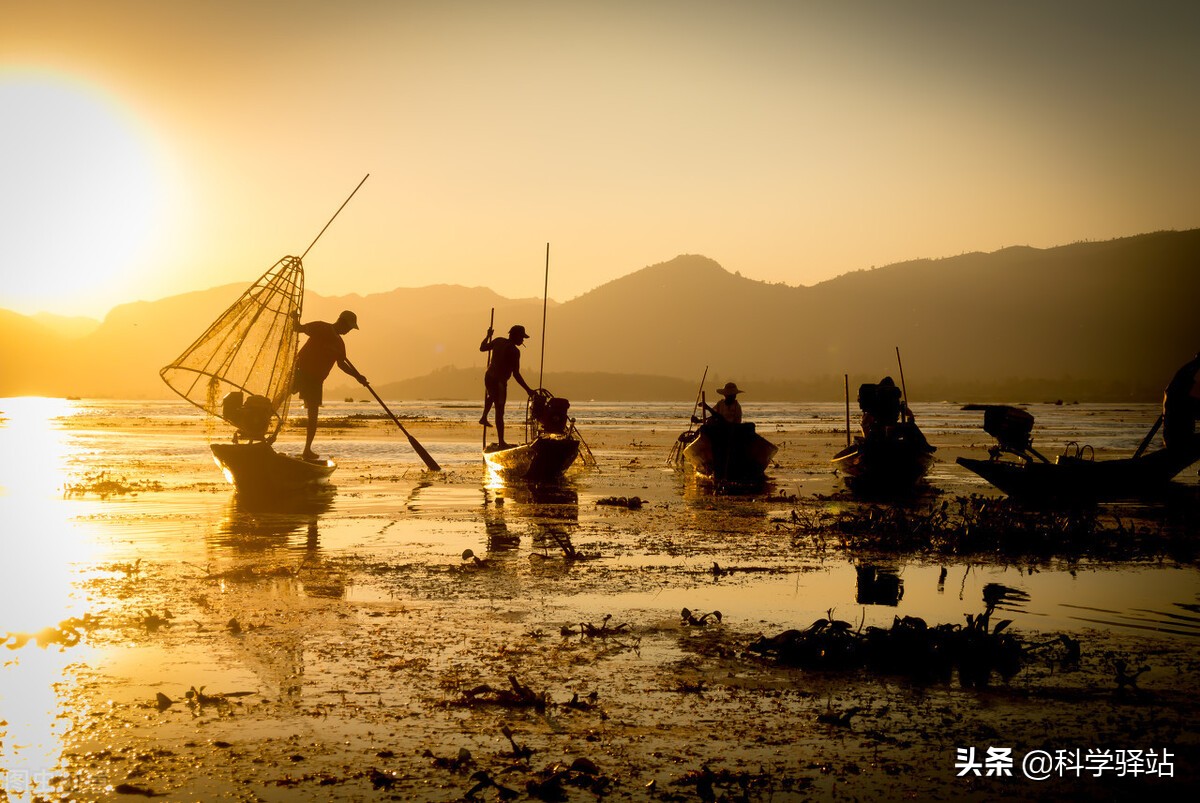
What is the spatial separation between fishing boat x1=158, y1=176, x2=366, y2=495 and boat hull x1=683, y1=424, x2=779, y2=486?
9.29 m

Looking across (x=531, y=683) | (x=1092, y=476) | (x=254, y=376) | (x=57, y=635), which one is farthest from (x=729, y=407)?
(x=531, y=683)

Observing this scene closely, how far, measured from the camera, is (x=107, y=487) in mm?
21812

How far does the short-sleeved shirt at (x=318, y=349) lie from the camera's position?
71.9ft

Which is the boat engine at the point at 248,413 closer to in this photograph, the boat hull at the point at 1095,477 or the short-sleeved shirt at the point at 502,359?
the short-sleeved shirt at the point at 502,359

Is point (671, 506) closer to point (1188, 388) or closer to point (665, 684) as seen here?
point (1188, 388)

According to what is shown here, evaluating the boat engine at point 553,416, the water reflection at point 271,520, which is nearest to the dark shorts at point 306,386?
the water reflection at point 271,520

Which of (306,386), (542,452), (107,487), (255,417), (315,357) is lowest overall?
(107,487)

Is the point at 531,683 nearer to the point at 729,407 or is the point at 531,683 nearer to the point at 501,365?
the point at 501,365

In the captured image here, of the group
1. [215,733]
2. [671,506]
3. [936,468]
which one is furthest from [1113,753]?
[936,468]

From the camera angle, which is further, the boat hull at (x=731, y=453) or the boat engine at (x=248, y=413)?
the boat hull at (x=731, y=453)

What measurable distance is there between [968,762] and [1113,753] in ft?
2.71

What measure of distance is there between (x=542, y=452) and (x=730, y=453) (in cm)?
526

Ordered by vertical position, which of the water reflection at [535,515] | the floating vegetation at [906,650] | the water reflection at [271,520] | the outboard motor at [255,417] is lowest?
the water reflection at [271,520]

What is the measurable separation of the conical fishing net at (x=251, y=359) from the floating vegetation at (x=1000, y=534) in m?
10.6
